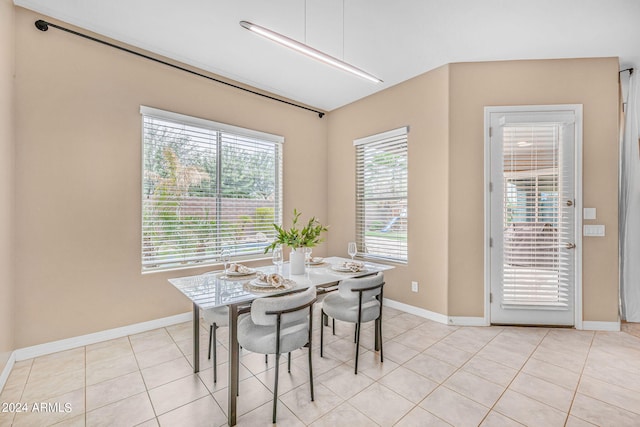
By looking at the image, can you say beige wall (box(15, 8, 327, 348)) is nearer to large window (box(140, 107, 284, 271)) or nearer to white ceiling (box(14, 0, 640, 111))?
large window (box(140, 107, 284, 271))

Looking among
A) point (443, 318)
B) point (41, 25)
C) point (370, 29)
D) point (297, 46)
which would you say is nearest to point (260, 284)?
point (297, 46)

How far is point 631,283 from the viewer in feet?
10.8

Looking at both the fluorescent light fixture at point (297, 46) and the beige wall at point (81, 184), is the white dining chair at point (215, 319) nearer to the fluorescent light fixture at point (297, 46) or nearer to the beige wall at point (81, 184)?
the beige wall at point (81, 184)

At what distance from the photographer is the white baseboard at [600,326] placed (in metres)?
3.06

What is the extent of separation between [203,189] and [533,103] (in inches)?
156

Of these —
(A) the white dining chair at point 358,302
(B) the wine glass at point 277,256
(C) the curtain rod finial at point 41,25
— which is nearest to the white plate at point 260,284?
(B) the wine glass at point 277,256

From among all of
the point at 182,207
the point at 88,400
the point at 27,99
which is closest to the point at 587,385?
the point at 88,400

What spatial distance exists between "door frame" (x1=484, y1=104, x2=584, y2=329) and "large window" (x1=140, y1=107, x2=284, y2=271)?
8.41 ft

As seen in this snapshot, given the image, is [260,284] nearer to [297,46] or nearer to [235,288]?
[235,288]

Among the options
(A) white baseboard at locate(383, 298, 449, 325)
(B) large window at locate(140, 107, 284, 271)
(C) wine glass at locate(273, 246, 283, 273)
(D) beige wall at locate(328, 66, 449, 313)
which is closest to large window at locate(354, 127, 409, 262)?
(D) beige wall at locate(328, 66, 449, 313)

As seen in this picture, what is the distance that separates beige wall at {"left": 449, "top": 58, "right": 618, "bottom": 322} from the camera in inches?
121

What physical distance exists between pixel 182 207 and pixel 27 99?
1551 millimetres

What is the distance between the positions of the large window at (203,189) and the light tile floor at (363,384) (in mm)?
1025

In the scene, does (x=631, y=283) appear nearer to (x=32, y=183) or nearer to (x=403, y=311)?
(x=403, y=311)
